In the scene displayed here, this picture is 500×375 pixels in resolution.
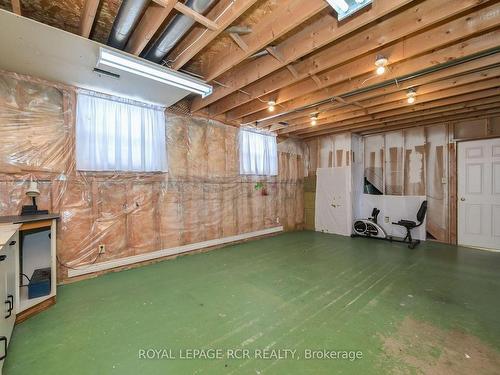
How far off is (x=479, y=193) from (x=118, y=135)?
6.50 metres

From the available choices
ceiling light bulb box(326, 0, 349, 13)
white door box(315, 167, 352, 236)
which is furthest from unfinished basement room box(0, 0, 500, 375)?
white door box(315, 167, 352, 236)

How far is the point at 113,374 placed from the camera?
1515 millimetres

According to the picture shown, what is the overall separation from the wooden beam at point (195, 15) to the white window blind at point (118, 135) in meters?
2.03

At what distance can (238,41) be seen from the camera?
7.41ft

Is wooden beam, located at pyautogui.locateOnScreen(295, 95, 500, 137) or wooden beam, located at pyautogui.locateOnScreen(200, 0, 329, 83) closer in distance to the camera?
wooden beam, located at pyautogui.locateOnScreen(200, 0, 329, 83)

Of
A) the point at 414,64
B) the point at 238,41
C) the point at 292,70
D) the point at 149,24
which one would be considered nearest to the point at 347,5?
the point at 238,41

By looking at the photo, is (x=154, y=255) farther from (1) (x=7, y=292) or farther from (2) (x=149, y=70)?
(2) (x=149, y=70)

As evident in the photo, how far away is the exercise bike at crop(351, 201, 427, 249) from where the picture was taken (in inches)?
189

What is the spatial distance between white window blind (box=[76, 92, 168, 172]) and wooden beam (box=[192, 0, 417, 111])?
125 cm

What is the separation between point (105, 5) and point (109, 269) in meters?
3.08

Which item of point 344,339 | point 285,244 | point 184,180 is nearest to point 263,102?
point 184,180

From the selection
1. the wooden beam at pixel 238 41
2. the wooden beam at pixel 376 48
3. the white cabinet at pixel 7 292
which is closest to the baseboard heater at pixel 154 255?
the white cabinet at pixel 7 292

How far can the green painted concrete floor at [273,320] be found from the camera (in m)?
1.62

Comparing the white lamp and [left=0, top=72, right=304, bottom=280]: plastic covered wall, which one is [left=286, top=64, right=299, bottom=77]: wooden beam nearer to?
[left=0, top=72, right=304, bottom=280]: plastic covered wall
